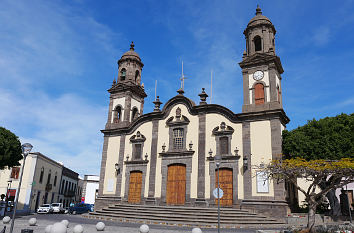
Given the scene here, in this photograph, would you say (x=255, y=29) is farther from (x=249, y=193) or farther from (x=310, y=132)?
(x=249, y=193)

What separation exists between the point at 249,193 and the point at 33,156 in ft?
91.4

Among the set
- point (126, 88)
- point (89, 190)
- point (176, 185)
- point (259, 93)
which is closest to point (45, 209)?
point (126, 88)

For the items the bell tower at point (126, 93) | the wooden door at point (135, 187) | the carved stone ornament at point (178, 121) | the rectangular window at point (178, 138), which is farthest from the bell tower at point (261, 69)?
the bell tower at point (126, 93)

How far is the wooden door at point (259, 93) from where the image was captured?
22.9 m

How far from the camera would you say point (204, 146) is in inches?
922

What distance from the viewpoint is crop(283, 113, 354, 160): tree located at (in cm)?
1886

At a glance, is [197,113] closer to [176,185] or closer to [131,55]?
[176,185]

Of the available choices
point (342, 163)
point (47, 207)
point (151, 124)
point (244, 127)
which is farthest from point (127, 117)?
point (342, 163)

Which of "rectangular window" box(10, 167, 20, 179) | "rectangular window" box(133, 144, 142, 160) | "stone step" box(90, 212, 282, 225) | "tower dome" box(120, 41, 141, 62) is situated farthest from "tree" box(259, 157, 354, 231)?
"rectangular window" box(10, 167, 20, 179)

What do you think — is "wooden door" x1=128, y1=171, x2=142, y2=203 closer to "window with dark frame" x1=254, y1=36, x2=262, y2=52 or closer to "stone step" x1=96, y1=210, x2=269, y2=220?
"stone step" x1=96, y1=210, x2=269, y2=220

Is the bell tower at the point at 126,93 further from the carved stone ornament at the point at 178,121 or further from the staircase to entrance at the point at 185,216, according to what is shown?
the staircase to entrance at the point at 185,216

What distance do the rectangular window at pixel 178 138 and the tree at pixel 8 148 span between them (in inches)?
514

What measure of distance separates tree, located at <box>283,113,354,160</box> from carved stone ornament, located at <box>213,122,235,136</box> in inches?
167

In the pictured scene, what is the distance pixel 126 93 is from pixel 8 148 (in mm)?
12122
